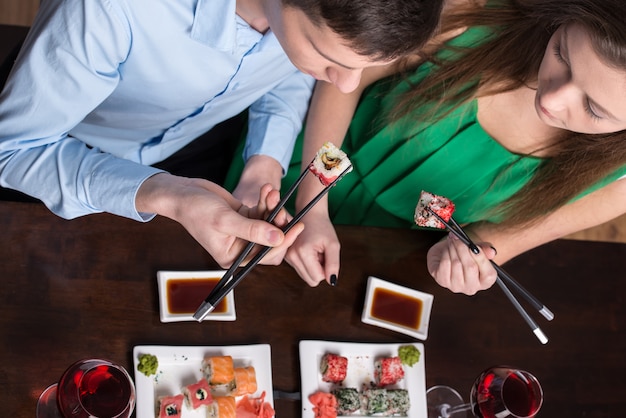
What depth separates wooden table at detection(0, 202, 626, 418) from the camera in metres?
1.82

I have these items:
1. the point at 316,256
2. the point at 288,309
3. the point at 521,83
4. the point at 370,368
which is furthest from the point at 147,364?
the point at 521,83

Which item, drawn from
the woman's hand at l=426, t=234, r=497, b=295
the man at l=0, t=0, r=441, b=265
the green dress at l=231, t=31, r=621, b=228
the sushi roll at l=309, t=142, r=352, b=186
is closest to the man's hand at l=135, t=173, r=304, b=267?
the man at l=0, t=0, r=441, b=265

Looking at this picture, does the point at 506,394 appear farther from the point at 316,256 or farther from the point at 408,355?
the point at 316,256

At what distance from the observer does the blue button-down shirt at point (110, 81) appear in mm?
1599

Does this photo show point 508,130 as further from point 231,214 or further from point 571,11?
point 231,214

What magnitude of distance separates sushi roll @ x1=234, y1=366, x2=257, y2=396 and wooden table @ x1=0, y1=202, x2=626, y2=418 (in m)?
0.10

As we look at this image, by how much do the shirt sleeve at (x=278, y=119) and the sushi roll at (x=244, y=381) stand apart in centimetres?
75

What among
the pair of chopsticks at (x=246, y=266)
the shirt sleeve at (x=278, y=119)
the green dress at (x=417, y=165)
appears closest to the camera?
the pair of chopsticks at (x=246, y=266)

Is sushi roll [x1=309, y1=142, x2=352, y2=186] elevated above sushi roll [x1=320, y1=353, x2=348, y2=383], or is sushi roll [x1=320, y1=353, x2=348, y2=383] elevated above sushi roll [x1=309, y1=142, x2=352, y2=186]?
sushi roll [x1=309, y1=142, x2=352, y2=186]

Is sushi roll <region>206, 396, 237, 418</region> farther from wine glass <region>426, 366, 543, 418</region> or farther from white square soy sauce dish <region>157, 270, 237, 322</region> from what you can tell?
wine glass <region>426, 366, 543, 418</region>

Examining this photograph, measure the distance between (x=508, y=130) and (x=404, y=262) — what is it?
2.09ft

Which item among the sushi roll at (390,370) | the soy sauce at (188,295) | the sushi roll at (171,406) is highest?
the soy sauce at (188,295)

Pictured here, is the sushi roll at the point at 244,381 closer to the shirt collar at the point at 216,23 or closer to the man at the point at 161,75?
the man at the point at 161,75

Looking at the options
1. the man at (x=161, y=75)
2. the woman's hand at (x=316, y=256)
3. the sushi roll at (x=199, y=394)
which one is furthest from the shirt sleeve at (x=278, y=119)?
the sushi roll at (x=199, y=394)
